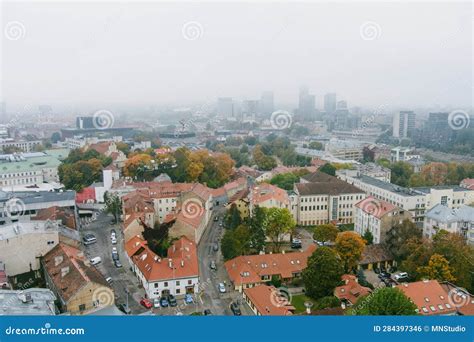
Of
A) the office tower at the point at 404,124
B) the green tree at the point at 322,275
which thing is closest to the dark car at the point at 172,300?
the green tree at the point at 322,275

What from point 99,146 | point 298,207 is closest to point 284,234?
point 298,207

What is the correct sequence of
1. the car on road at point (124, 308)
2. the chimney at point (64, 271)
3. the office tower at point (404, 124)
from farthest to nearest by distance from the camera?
the office tower at point (404, 124)
the chimney at point (64, 271)
the car on road at point (124, 308)

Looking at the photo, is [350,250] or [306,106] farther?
[306,106]

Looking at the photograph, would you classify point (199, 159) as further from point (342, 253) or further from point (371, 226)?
point (342, 253)

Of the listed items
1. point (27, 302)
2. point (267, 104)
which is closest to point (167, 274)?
point (27, 302)

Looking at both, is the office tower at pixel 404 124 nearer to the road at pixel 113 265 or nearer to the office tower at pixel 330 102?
the office tower at pixel 330 102

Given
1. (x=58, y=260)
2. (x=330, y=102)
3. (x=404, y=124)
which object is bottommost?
(x=58, y=260)

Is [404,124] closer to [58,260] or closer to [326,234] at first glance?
[326,234]

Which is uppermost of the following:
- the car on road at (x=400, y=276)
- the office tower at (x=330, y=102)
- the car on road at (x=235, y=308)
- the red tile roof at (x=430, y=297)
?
the office tower at (x=330, y=102)
